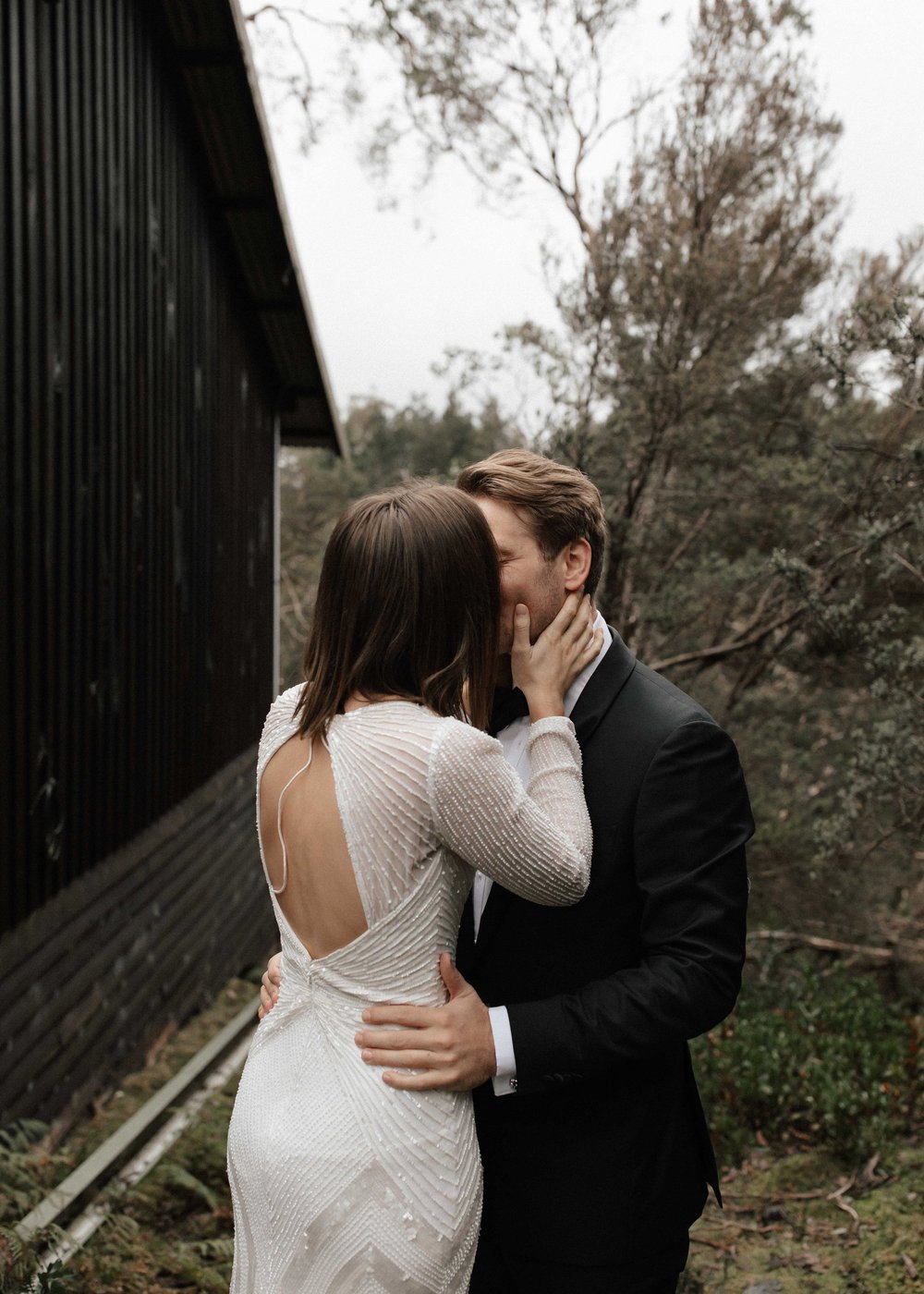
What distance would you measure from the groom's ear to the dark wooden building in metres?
3.24

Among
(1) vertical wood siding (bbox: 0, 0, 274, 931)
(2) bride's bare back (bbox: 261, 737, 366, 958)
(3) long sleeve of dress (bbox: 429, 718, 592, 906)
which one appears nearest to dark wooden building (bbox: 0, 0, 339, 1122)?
(1) vertical wood siding (bbox: 0, 0, 274, 931)

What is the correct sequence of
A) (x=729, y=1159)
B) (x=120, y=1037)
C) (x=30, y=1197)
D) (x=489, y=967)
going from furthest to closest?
1. (x=120, y=1037)
2. (x=729, y=1159)
3. (x=30, y=1197)
4. (x=489, y=967)

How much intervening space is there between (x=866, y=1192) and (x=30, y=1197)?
3.23 metres

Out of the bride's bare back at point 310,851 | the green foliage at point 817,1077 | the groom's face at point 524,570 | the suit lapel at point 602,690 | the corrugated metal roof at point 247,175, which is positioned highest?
the corrugated metal roof at point 247,175

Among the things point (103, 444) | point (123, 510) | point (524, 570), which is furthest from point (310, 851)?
point (123, 510)

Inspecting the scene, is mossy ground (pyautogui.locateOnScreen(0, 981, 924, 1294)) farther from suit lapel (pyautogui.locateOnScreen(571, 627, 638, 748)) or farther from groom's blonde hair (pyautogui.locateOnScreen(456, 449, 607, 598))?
groom's blonde hair (pyautogui.locateOnScreen(456, 449, 607, 598))

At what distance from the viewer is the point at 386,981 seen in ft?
6.61

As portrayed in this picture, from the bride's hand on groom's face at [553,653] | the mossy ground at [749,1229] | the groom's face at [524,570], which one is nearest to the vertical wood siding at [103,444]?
the mossy ground at [749,1229]

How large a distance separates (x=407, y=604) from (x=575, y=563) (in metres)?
0.73

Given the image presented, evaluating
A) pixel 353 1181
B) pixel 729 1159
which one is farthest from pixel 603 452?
pixel 353 1181

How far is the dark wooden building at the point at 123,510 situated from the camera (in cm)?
530

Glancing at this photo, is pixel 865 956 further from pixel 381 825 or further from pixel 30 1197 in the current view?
pixel 381 825

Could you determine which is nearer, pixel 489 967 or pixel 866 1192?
pixel 489 967

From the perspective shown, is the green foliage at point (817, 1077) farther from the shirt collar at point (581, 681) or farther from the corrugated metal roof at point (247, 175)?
the corrugated metal roof at point (247, 175)
